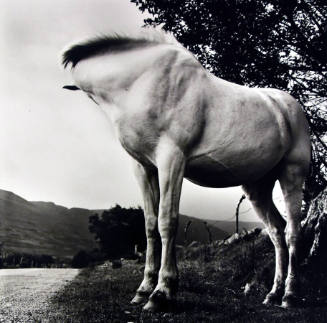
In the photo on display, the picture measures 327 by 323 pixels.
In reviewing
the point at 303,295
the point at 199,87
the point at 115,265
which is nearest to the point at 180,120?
the point at 199,87

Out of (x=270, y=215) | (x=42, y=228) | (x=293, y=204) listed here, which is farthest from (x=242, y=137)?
(x=42, y=228)

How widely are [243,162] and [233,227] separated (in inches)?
188

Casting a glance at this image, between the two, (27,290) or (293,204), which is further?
(293,204)

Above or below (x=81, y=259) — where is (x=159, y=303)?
below

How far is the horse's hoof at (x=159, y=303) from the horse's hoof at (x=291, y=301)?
139cm

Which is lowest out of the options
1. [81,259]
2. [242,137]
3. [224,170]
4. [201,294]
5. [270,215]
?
[201,294]

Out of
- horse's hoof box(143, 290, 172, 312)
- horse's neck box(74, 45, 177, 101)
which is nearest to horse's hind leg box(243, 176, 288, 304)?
horse's hoof box(143, 290, 172, 312)

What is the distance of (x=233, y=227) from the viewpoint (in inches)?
357

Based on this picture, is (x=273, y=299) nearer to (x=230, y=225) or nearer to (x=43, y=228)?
(x=43, y=228)

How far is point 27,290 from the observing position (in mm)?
4684

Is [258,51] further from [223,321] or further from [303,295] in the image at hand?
[223,321]

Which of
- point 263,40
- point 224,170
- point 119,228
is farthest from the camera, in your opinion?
point 119,228

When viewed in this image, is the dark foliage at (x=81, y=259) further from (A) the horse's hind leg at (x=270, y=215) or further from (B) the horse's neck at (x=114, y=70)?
(B) the horse's neck at (x=114, y=70)

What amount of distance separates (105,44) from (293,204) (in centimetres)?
257
